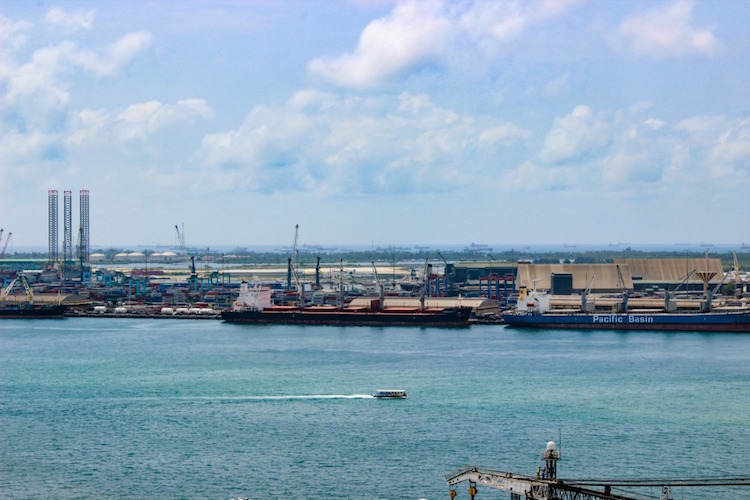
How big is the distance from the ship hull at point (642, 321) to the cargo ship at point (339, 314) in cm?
305

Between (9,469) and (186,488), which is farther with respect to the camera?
(9,469)

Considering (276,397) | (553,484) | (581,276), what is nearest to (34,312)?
(581,276)

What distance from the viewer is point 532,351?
39.3 meters

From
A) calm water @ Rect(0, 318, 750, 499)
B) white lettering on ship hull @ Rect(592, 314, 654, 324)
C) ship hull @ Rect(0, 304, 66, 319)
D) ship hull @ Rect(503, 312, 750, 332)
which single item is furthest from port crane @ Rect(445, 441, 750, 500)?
ship hull @ Rect(0, 304, 66, 319)

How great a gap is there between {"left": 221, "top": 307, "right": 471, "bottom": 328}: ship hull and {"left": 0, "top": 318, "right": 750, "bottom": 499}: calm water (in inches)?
327

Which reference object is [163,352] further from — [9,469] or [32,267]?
[32,267]

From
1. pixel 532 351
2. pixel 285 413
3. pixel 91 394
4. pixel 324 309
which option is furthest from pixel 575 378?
pixel 324 309

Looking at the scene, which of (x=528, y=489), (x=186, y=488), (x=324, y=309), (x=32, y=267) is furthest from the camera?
(x=32, y=267)

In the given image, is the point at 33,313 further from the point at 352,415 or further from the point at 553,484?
the point at 553,484

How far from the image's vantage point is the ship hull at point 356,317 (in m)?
51.3

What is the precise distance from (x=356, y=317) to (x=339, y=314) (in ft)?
3.19

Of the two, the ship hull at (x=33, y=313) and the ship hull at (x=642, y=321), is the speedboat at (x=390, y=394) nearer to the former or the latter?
the ship hull at (x=642, y=321)

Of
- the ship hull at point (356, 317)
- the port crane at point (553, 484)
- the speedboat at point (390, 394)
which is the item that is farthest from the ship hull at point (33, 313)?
the port crane at point (553, 484)

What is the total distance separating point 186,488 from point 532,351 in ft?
73.3
